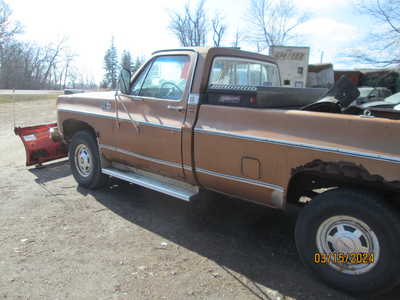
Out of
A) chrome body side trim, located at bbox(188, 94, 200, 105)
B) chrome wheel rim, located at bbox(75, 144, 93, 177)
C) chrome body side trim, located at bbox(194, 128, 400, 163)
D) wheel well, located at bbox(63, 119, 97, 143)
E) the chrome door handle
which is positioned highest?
chrome body side trim, located at bbox(188, 94, 200, 105)

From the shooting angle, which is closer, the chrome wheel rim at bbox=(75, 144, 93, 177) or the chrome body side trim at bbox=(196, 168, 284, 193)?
the chrome body side trim at bbox=(196, 168, 284, 193)

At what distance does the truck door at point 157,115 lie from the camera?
12.1ft

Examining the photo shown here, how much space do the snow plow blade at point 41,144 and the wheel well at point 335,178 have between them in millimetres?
4787

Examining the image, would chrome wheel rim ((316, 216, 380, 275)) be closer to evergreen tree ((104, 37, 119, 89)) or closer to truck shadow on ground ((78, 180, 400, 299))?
truck shadow on ground ((78, 180, 400, 299))

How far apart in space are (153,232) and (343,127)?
233cm

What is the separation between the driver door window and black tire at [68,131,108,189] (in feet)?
4.10

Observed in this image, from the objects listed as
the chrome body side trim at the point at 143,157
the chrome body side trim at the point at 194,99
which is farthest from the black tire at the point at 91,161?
the chrome body side trim at the point at 194,99

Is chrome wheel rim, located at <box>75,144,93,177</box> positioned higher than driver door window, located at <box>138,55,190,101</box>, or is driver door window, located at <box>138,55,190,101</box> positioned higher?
driver door window, located at <box>138,55,190,101</box>

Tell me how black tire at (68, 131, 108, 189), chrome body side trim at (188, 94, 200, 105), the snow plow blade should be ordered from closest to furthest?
1. chrome body side trim at (188, 94, 200, 105)
2. black tire at (68, 131, 108, 189)
3. the snow plow blade

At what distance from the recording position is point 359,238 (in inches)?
103

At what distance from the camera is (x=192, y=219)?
4180mm

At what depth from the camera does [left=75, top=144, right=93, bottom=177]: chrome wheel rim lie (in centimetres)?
503

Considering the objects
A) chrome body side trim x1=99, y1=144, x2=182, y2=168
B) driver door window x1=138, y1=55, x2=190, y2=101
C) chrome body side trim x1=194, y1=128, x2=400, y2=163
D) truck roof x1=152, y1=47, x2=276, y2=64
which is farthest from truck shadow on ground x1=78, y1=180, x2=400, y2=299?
truck roof x1=152, y1=47, x2=276, y2=64
